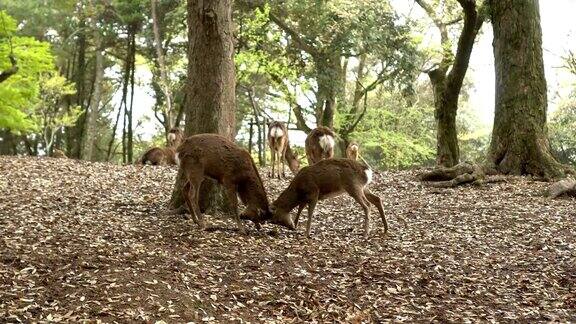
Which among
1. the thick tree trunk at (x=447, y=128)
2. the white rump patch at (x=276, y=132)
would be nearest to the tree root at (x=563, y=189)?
the thick tree trunk at (x=447, y=128)

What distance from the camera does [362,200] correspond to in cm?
827

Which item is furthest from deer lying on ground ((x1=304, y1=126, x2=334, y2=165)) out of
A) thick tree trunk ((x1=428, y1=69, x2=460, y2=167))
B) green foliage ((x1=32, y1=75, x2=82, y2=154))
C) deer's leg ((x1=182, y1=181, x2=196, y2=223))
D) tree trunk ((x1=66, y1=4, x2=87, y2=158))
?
tree trunk ((x1=66, y1=4, x2=87, y2=158))

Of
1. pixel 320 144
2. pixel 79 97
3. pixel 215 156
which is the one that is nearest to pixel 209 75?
pixel 215 156

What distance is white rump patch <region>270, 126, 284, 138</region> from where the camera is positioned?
14.1 m

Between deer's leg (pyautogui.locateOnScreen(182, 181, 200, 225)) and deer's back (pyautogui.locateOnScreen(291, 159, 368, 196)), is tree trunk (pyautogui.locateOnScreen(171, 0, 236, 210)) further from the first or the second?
deer's back (pyautogui.locateOnScreen(291, 159, 368, 196))

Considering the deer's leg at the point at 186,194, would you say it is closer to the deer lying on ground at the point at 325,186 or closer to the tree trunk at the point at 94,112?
the deer lying on ground at the point at 325,186

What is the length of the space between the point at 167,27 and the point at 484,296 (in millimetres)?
20552

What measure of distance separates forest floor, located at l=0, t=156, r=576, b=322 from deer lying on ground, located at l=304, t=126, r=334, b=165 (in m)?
3.42

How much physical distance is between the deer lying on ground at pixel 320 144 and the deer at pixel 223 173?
5.47 meters

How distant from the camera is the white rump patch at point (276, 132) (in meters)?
14.1

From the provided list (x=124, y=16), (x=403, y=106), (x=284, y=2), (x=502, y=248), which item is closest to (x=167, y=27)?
(x=124, y=16)

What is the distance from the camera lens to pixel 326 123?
974 inches

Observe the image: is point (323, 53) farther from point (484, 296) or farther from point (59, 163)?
point (484, 296)

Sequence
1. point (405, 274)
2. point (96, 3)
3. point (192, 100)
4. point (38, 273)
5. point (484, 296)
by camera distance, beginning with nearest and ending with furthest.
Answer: point (38, 273) < point (484, 296) < point (405, 274) < point (192, 100) < point (96, 3)
